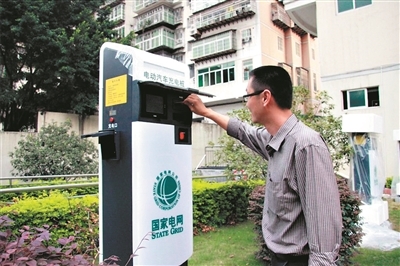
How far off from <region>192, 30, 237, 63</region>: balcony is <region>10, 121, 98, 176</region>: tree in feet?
33.8

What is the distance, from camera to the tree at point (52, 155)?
9297 mm

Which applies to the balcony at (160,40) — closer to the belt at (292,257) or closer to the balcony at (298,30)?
the balcony at (298,30)

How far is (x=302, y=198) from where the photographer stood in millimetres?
1200

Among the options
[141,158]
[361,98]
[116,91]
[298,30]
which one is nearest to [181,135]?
[141,158]

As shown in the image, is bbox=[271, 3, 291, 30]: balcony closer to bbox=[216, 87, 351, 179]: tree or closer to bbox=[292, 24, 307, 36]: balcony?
bbox=[292, 24, 307, 36]: balcony

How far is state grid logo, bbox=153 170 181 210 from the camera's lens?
75.5 inches

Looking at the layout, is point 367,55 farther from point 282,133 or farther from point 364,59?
point 282,133

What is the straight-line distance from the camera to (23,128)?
43.5 feet

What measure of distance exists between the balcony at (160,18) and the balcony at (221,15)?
2.00 m

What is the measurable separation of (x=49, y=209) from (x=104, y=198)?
162 centimetres

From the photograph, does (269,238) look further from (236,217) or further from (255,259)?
(236,217)

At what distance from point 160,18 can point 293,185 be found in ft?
69.1

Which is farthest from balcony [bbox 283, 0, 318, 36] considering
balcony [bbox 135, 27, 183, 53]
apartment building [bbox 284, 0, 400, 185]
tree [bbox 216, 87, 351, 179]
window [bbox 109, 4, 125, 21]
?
window [bbox 109, 4, 125, 21]

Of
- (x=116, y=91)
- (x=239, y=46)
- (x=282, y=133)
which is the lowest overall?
(x=282, y=133)
